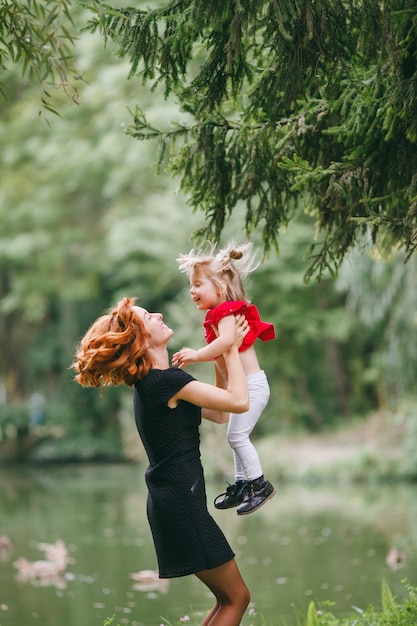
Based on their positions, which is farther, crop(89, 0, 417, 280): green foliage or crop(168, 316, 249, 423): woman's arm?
crop(89, 0, 417, 280): green foliage

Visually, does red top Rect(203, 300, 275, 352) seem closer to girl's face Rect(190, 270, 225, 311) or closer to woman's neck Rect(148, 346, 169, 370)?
girl's face Rect(190, 270, 225, 311)

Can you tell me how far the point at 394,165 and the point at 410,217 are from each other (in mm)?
570

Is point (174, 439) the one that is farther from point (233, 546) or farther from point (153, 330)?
point (233, 546)

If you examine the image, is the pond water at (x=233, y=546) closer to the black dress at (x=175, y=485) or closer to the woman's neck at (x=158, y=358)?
the black dress at (x=175, y=485)

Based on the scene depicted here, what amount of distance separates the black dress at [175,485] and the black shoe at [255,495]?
192 mm

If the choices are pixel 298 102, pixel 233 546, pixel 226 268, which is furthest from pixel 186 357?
pixel 233 546

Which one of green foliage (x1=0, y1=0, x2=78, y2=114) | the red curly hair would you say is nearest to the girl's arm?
the red curly hair

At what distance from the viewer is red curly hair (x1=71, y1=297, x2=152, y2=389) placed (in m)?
4.33

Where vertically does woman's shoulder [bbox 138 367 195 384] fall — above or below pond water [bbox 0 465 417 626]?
below

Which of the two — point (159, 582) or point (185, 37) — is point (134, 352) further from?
point (159, 582)

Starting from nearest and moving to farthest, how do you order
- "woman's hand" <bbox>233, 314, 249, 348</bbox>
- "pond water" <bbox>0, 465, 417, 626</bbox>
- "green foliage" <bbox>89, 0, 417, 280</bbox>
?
1. "woman's hand" <bbox>233, 314, 249, 348</bbox>
2. "green foliage" <bbox>89, 0, 417, 280</bbox>
3. "pond water" <bbox>0, 465, 417, 626</bbox>

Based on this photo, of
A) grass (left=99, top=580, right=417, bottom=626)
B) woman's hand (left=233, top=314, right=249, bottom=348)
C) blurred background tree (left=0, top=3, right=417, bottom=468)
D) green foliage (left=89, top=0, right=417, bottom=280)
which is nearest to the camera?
woman's hand (left=233, top=314, right=249, bottom=348)

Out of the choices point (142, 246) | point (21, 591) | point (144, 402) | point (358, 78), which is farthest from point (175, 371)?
point (142, 246)

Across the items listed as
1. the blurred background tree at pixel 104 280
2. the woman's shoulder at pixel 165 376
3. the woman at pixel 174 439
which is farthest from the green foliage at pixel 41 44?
the blurred background tree at pixel 104 280
